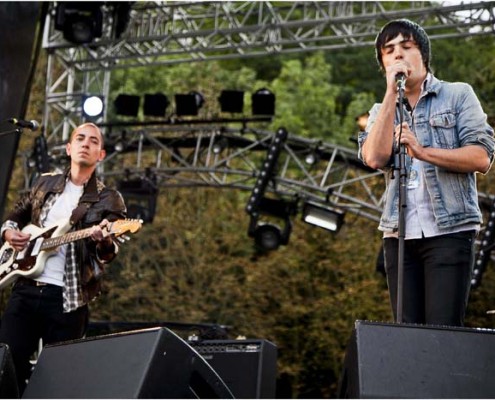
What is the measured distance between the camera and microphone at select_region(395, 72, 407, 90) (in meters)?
3.78

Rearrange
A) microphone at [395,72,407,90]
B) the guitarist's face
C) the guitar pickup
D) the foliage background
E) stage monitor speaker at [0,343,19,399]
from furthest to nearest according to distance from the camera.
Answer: the foliage background < the guitarist's face < the guitar pickup < microphone at [395,72,407,90] < stage monitor speaker at [0,343,19,399]

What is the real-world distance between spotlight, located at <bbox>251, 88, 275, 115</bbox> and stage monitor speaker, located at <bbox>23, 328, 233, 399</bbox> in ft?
30.6

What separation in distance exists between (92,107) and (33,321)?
6.69 m

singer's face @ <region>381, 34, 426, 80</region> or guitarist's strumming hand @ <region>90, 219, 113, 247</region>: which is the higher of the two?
singer's face @ <region>381, 34, 426, 80</region>

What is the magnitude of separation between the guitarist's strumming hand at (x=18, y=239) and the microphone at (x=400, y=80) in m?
2.19

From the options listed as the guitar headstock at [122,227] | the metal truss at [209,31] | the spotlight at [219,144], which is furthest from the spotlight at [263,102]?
the guitar headstock at [122,227]

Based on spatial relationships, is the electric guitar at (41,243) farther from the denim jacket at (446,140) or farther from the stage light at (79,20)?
the stage light at (79,20)

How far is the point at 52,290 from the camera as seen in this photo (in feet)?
16.0

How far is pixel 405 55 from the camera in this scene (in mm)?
3928

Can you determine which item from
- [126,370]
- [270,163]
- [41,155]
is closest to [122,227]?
[126,370]

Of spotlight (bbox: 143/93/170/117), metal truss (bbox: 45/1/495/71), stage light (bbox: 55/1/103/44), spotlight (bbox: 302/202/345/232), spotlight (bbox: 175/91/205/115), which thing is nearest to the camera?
metal truss (bbox: 45/1/495/71)

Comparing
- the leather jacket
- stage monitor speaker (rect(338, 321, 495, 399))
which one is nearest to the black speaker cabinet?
the leather jacket

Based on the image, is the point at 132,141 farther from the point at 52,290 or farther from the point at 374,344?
the point at 374,344

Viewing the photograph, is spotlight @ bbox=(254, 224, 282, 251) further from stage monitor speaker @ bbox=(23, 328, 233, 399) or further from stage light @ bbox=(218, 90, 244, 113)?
stage monitor speaker @ bbox=(23, 328, 233, 399)
